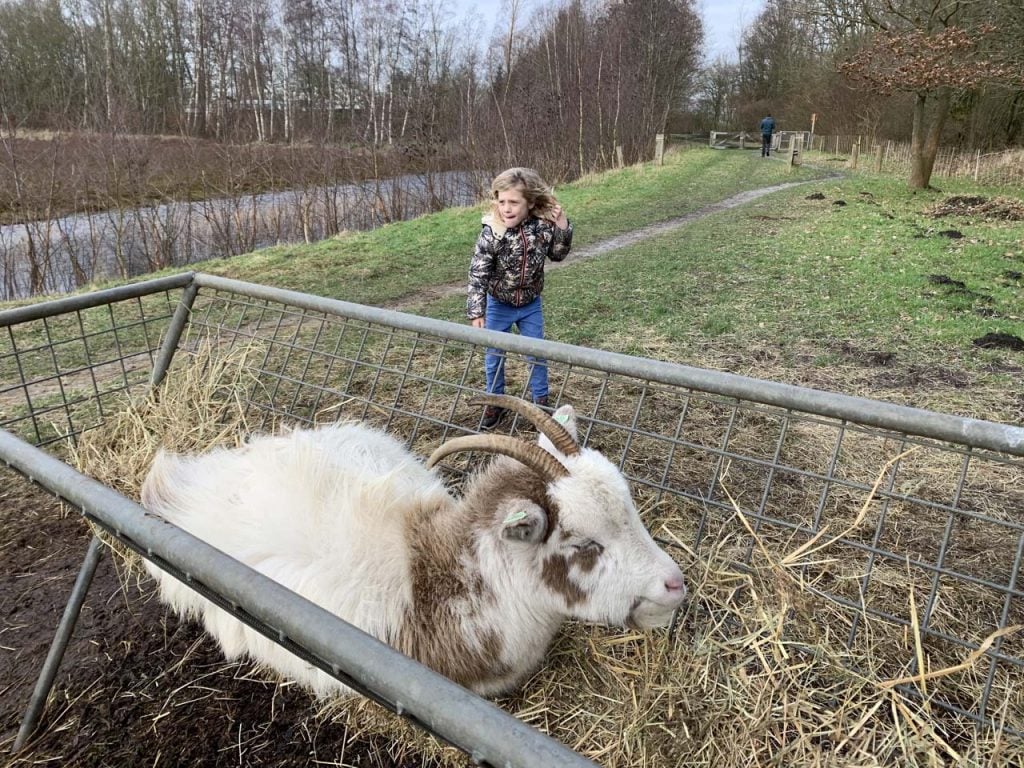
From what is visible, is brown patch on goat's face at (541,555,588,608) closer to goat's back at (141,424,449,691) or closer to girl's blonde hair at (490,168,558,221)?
goat's back at (141,424,449,691)

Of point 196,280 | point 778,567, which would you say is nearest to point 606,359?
point 778,567

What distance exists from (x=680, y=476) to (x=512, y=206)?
2.21m

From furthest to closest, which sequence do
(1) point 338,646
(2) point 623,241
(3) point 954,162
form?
(3) point 954,162, (2) point 623,241, (1) point 338,646

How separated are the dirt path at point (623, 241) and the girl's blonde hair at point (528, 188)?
3.90 m

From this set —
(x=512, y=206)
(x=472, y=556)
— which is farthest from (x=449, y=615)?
(x=512, y=206)

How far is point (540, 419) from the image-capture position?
2338mm

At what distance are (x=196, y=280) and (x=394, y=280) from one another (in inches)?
285

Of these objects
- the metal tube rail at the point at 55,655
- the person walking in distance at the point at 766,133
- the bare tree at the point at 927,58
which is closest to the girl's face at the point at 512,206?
the metal tube rail at the point at 55,655

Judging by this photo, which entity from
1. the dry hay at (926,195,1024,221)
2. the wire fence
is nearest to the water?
the dry hay at (926,195,1024,221)

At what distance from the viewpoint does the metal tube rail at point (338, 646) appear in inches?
32.7

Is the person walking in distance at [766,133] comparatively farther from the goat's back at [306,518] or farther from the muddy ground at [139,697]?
the muddy ground at [139,697]

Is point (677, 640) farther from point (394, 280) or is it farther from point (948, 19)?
point (948, 19)

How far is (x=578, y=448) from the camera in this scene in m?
2.49

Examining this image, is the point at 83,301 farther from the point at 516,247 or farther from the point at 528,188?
the point at 528,188
